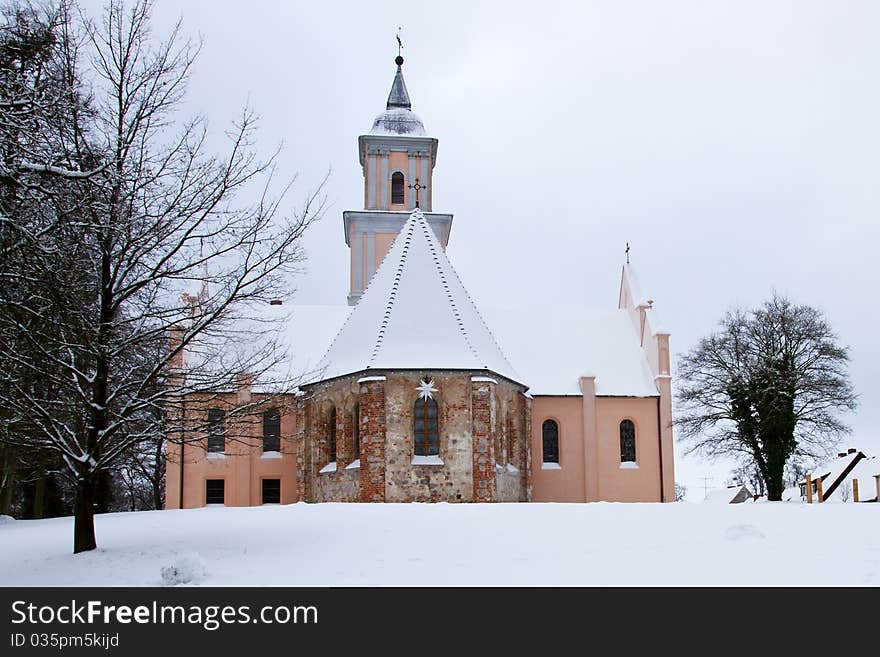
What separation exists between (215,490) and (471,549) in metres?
22.2

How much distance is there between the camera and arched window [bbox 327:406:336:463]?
30.0 metres

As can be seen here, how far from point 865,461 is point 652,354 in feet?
104

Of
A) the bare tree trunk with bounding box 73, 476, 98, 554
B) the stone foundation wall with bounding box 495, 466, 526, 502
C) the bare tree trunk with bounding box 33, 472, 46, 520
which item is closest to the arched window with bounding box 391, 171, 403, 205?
the stone foundation wall with bounding box 495, 466, 526, 502

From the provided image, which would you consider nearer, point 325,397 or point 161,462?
point 325,397

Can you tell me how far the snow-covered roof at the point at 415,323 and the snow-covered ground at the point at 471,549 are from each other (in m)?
8.12

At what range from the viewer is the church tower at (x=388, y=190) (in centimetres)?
4353

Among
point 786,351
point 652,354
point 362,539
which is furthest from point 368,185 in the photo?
point 362,539

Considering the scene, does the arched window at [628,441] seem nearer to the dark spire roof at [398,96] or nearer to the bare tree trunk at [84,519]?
the dark spire roof at [398,96]

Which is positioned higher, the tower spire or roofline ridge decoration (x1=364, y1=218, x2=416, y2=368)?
the tower spire

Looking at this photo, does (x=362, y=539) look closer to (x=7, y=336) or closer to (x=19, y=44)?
(x=7, y=336)

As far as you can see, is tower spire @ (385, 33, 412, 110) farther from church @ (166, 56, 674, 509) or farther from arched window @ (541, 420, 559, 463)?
arched window @ (541, 420, 559, 463)

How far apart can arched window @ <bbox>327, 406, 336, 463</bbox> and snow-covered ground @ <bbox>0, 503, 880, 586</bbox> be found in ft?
29.8

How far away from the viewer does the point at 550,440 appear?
36625 millimetres

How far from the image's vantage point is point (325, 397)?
30.0 metres
